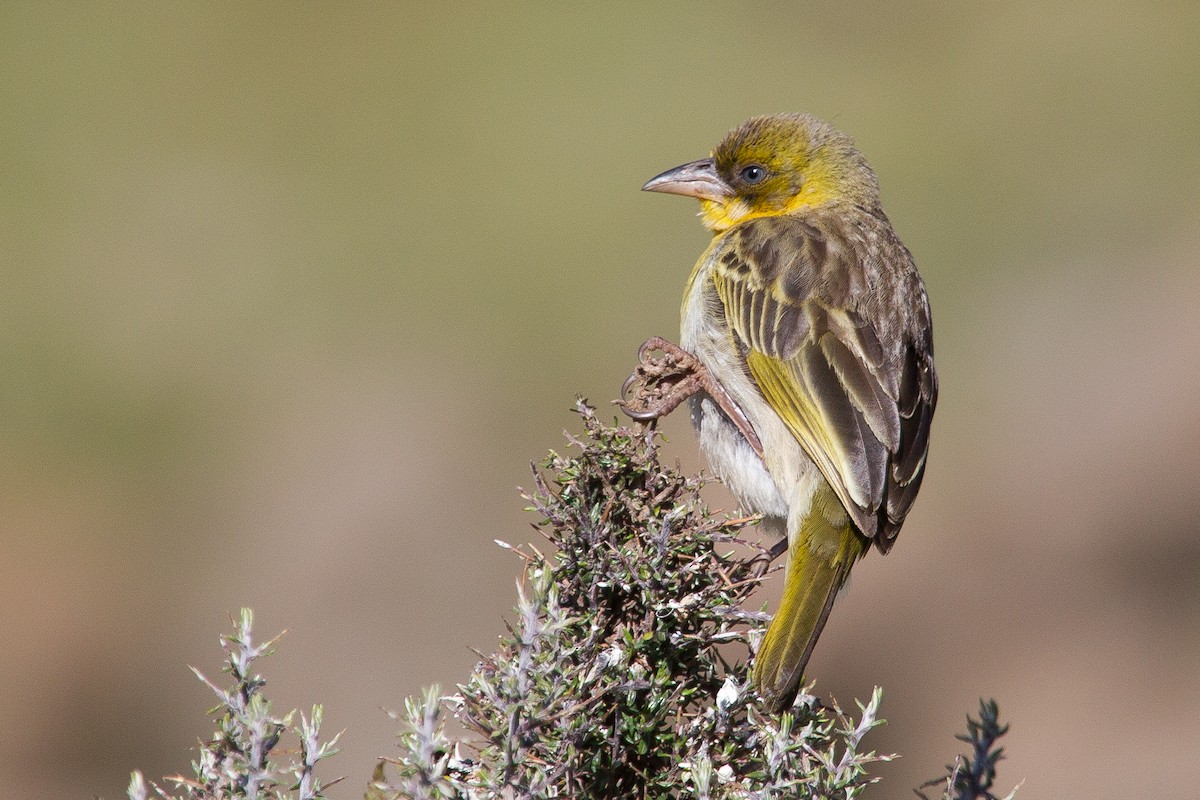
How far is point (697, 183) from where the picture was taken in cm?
513

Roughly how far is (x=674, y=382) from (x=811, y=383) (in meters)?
0.44

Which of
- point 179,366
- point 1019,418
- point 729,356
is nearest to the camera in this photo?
point 729,356

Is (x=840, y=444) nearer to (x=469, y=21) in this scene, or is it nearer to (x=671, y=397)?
(x=671, y=397)

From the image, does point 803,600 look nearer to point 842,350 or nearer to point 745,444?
point 745,444

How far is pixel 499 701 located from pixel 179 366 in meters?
7.74

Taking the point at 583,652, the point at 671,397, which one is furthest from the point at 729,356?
the point at 583,652

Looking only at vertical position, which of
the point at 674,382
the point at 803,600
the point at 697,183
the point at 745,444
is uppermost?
the point at 697,183

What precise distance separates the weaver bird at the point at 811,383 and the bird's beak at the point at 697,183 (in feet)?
0.57

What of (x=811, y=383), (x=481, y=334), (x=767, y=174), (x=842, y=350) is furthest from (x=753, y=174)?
(x=481, y=334)

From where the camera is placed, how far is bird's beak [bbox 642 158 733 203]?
5113mm

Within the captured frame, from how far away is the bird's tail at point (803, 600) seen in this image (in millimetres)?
2975

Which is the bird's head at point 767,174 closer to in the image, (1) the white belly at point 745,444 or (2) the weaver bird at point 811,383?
(2) the weaver bird at point 811,383

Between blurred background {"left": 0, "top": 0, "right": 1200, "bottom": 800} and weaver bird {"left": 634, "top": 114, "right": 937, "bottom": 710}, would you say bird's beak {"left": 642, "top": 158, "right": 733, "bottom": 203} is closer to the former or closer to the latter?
weaver bird {"left": 634, "top": 114, "right": 937, "bottom": 710}

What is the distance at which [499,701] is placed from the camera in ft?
7.74
